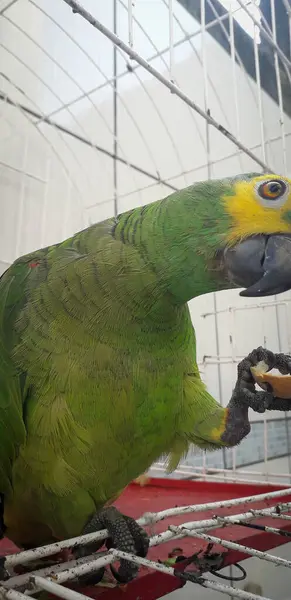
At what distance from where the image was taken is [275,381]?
2.89 ft

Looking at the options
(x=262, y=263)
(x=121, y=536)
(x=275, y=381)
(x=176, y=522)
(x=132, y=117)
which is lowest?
(x=176, y=522)

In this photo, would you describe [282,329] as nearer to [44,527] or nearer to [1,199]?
Result: [1,199]

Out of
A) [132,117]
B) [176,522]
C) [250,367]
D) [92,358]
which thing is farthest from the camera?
[132,117]

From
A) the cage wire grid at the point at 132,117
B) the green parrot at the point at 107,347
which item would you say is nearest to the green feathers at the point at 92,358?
the green parrot at the point at 107,347

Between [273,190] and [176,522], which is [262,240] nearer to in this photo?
[273,190]

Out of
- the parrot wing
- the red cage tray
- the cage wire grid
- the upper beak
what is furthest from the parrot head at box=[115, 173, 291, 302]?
the red cage tray

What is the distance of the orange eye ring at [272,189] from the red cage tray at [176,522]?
2.52 ft

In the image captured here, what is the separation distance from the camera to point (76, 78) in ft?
6.86

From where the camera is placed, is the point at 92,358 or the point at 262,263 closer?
the point at 262,263

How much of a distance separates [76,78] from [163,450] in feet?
6.10

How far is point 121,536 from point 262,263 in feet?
2.05

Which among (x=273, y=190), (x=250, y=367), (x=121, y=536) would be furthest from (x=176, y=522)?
(x=273, y=190)

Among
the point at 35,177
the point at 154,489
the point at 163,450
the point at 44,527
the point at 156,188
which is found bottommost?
the point at 154,489

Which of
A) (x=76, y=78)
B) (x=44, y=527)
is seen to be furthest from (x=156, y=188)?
(x=44, y=527)
